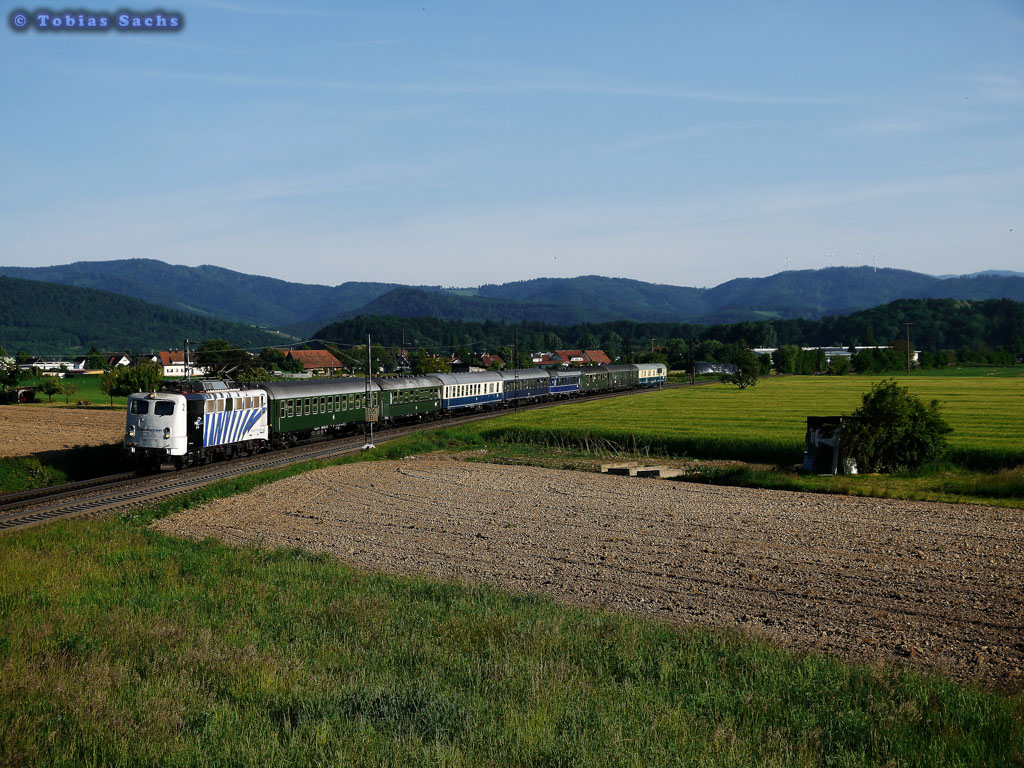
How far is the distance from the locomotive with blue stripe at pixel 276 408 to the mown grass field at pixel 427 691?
22367 millimetres

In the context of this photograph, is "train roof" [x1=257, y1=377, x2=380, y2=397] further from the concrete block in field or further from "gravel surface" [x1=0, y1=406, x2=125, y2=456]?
the concrete block in field

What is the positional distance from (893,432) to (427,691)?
105 feet

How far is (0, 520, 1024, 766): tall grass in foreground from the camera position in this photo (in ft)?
25.8

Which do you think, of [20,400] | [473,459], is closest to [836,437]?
[473,459]

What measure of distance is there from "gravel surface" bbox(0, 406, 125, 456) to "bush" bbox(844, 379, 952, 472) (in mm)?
40908

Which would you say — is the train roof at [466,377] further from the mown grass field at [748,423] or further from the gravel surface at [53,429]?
the gravel surface at [53,429]

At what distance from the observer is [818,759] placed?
805cm

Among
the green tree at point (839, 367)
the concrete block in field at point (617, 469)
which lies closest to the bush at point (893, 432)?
the concrete block in field at point (617, 469)

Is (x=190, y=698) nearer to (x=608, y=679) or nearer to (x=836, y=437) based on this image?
(x=608, y=679)

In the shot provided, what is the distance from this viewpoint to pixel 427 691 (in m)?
9.32

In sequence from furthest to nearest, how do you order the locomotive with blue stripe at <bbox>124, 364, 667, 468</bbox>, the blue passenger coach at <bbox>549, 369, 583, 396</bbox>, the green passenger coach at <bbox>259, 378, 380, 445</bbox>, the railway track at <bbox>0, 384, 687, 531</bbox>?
the blue passenger coach at <bbox>549, 369, 583, 396</bbox> → the green passenger coach at <bbox>259, 378, 380, 445</bbox> → the locomotive with blue stripe at <bbox>124, 364, 667, 468</bbox> → the railway track at <bbox>0, 384, 687, 531</bbox>

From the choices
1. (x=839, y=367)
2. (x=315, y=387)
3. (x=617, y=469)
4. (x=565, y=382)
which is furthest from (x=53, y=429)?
(x=839, y=367)

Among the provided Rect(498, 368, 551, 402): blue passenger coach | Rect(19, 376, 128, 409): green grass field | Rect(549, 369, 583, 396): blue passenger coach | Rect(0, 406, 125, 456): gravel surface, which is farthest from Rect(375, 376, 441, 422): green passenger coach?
Rect(19, 376, 128, 409): green grass field

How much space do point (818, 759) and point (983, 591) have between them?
11.5m
